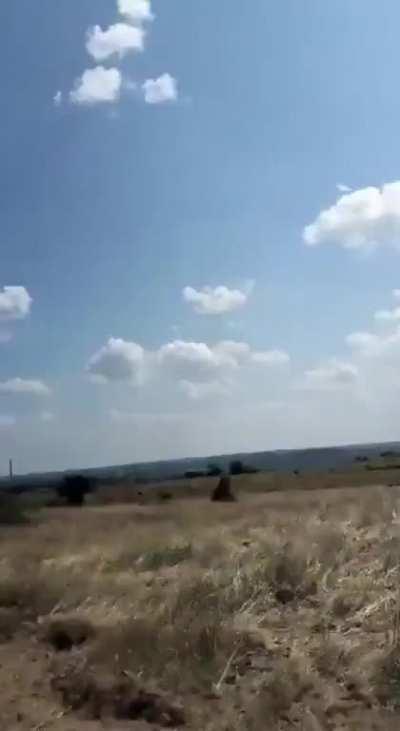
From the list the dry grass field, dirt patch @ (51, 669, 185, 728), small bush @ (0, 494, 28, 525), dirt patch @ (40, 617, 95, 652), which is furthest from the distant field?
dirt patch @ (51, 669, 185, 728)

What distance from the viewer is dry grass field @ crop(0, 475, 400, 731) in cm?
912

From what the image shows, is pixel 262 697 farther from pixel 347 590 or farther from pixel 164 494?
pixel 164 494

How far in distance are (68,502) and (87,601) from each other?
48.0m

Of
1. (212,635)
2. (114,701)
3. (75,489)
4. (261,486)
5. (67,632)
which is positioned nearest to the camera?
(114,701)

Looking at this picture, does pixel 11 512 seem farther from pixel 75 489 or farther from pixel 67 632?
pixel 75 489

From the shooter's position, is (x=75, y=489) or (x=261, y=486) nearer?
(x=75, y=489)

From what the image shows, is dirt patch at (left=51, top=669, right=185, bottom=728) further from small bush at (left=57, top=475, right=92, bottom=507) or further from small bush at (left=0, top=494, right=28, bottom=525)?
small bush at (left=57, top=475, right=92, bottom=507)

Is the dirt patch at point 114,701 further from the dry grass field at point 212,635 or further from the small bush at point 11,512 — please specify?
the small bush at point 11,512

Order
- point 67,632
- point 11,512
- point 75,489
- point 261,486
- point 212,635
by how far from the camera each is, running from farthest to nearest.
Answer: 1. point 261,486
2. point 75,489
3. point 11,512
4. point 67,632
5. point 212,635

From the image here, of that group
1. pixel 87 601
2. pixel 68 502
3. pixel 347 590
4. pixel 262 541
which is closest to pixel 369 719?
pixel 347 590

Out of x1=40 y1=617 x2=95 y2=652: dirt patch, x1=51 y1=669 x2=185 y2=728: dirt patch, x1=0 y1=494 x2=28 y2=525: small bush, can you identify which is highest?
x1=0 y1=494 x2=28 y2=525: small bush

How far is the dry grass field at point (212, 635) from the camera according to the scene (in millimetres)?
9117

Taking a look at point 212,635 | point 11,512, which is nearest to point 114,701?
point 212,635

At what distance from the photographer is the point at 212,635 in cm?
1084
